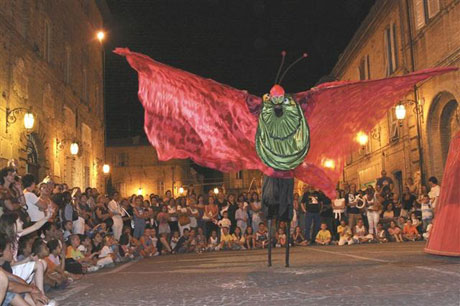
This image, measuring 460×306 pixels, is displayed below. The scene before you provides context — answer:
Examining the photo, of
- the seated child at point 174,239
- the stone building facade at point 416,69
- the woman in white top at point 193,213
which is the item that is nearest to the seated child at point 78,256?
the seated child at point 174,239

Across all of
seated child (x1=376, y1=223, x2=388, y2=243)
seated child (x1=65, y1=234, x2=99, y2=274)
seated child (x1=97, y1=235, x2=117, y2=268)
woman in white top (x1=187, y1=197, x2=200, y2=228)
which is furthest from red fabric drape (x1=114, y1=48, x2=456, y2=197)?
seated child (x1=376, y1=223, x2=388, y2=243)

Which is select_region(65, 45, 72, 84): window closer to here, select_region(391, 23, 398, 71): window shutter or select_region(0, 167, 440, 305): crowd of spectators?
select_region(0, 167, 440, 305): crowd of spectators

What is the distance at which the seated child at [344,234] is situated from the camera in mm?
15250

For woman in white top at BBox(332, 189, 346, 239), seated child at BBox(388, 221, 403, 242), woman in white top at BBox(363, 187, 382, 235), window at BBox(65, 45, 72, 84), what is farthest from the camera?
window at BBox(65, 45, 72, 84)

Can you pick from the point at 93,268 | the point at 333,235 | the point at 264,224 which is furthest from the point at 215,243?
the point at 93,268

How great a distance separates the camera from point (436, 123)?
1888cm

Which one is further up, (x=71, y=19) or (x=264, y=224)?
(x=71, y=19)

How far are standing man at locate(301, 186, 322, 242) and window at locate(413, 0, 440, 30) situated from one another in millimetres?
8259

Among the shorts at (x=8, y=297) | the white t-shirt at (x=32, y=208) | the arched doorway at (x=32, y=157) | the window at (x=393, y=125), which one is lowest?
the shorts at (x=8, y=297)

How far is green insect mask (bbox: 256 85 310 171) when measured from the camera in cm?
784

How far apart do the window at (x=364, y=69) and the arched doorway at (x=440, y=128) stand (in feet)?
33.2

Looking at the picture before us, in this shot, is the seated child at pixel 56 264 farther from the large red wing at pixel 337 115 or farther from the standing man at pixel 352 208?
the standing man at pixel 352 208

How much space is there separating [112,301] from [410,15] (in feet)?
62.2

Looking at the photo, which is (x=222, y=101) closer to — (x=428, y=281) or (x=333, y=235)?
(x=428, y=281)
